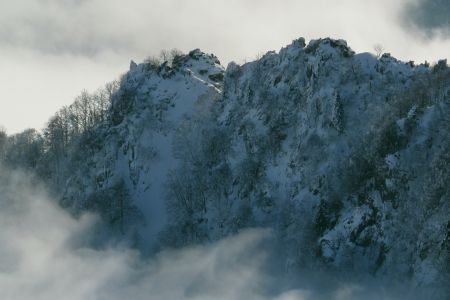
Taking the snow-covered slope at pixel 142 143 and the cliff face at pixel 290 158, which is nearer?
the cliff face at pixel 290 158

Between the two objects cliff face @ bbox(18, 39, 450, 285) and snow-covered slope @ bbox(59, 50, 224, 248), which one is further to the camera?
snow-covered slope @ bbox(59, 50, 224, 248)

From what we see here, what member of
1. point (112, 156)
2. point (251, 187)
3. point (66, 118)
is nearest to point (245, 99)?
point (251, 187)

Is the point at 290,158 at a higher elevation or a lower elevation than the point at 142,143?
lower

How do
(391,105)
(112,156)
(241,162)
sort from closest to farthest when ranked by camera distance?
(391,105), (241,162), (112,156)

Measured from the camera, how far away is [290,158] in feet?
449

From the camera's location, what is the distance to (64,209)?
6501 inches

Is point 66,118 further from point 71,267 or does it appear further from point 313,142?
point 313,142

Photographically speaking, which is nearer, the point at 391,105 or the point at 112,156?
the point at 391,105

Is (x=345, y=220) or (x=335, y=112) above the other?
(x=335, y=112)

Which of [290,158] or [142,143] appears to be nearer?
[290,158]

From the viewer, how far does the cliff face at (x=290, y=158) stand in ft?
360

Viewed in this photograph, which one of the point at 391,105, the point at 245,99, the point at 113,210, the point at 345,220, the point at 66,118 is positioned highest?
the point at 66,118

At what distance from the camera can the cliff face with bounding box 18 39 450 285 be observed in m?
110

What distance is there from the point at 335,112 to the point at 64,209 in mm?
72330
